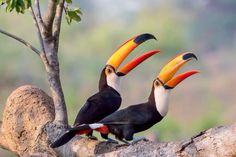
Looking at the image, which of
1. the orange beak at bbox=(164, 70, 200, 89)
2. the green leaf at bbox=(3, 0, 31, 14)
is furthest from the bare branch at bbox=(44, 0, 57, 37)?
the orange beak at bbox=(164, 70, 200, 89)

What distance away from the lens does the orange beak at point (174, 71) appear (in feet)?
15.1

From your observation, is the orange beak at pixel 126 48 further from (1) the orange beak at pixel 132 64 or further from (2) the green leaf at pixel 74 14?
(2) the green leaf at pixel 74 14

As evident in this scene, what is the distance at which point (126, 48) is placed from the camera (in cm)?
502

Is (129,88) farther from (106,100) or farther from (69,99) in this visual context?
(106,100)

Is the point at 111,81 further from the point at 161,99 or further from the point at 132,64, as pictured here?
the point at 161,99

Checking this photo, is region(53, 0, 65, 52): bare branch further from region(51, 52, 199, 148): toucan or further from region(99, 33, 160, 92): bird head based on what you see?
region(51, 52, 199, 148): toucan

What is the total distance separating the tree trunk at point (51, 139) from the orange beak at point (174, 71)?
20.4 inches

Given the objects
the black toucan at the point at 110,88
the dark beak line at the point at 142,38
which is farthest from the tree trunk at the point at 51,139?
the dark beak line at the point at 142,38

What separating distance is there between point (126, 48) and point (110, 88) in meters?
0.31

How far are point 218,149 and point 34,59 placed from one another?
17392 millimetres

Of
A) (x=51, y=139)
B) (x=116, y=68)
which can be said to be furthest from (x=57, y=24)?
(x=51, y=139)

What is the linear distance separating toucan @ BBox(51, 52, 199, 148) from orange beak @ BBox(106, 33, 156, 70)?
0.99 feet

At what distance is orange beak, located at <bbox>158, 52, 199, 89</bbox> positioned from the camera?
4609mm

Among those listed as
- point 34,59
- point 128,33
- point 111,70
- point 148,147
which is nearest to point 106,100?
point 111,70
